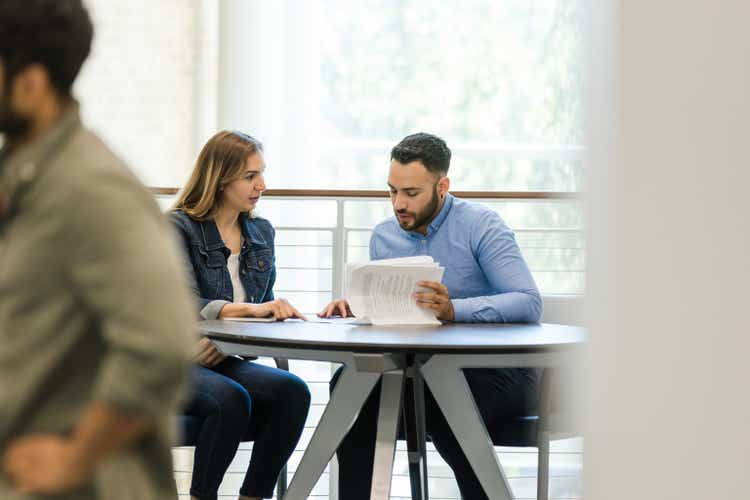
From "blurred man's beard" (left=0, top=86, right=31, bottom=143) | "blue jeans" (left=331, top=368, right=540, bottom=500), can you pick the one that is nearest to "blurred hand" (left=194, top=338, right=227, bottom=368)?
"blue jeans" (left=331, top=368, right=540, bottom=500)

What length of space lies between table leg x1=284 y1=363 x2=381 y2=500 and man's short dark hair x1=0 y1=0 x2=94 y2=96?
1.60 metres

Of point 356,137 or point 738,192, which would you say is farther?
point 356,137

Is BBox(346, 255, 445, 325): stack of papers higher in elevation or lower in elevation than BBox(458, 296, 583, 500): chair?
higher

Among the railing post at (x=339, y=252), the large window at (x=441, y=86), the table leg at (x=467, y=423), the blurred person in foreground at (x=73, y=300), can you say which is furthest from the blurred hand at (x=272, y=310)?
the large window at (x=441, y=86)

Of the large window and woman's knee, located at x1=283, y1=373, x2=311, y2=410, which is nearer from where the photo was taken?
woman's knee, located at x1=283, y1=373, x2=311, y2=410

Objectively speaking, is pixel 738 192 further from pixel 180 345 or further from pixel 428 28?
pixel 428 28

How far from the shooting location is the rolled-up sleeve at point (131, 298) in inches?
29.6

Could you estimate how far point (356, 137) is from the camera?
580 cm

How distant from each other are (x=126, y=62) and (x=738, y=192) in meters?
4.76

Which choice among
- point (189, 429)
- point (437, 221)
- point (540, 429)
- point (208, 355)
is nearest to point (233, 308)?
point (208, 355)

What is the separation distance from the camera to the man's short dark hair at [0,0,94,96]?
2.60 ft

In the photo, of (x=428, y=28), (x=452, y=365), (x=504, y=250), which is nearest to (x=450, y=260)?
(x=504, y=250)

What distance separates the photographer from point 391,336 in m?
2.19

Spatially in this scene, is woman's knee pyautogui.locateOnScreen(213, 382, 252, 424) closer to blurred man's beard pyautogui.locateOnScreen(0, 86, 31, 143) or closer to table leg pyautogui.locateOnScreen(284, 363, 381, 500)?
table leg pyautogui.locateOnScreen(284, 363, 381, 500)
